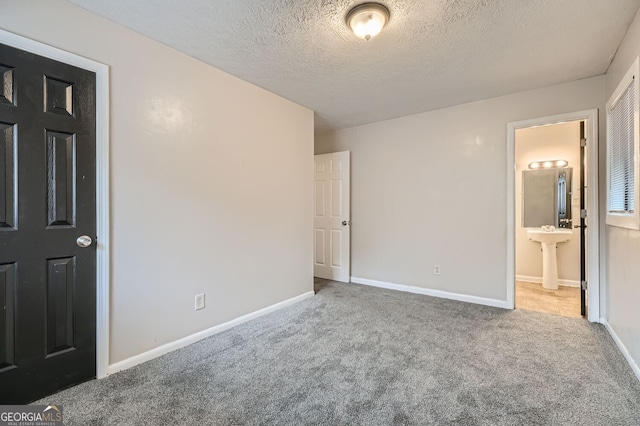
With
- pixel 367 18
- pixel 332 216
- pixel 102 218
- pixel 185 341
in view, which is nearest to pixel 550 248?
pixel 332 216

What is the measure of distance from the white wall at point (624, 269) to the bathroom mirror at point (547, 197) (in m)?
1.77

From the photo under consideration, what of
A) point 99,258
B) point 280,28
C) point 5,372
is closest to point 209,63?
point 280,28

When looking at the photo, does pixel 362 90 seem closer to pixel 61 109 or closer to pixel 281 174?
pixel 281 174

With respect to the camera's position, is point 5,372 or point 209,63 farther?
point 209,63

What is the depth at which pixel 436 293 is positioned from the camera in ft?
12.0

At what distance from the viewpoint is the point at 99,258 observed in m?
1.89

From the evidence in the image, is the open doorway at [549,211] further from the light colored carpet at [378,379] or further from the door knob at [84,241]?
the door knob at [84,241]

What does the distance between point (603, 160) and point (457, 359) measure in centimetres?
231

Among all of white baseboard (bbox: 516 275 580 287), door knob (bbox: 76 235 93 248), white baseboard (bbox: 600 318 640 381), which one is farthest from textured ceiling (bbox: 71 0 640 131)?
white baseboard (bbox: 516 275 580 287)

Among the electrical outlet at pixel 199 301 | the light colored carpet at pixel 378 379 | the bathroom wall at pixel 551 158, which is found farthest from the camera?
the bathroom wall at pixel 551 158

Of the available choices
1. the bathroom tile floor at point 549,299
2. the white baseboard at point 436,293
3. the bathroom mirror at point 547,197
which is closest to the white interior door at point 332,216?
the white baseboard at point 436,293

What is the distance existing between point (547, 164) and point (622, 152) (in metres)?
2.42

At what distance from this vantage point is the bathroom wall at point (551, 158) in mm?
4121

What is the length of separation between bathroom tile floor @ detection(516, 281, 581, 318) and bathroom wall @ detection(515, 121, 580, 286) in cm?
25
